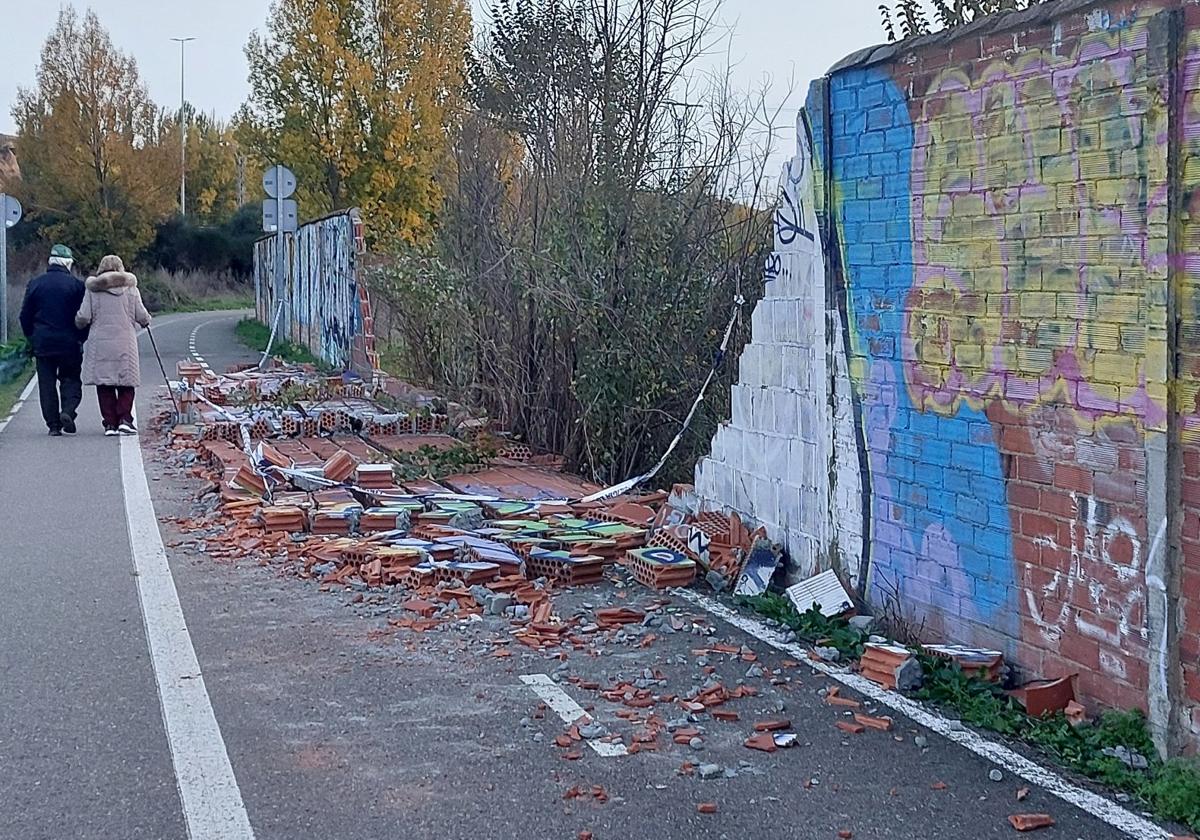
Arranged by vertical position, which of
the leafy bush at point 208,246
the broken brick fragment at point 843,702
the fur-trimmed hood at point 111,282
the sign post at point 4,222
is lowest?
the broken brick fragment at point 843,702

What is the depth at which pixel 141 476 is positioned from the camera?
11.5 metres

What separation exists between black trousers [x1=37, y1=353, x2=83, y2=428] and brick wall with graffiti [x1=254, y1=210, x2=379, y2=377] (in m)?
4.30

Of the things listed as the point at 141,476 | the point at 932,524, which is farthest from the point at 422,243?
the point at 932,524

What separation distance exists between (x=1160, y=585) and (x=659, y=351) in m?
5.86

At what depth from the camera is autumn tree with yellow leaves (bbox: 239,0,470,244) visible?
32750 mm

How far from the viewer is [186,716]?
5.22 meters

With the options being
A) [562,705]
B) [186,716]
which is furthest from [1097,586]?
[186,716]

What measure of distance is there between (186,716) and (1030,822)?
124 inches

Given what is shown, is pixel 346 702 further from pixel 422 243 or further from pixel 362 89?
pixel 362 89

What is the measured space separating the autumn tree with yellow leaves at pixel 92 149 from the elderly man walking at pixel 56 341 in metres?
38.1

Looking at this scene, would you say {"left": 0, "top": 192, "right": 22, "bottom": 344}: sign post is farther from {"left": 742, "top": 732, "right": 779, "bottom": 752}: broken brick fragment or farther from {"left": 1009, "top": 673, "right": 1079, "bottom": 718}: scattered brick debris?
{"left": 1009, "top": 673, "right": 1079, "bottom": 718}: scattered brick debris

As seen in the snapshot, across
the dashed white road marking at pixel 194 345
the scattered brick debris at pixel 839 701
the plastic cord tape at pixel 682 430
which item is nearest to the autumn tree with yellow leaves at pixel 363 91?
the dashed white road marking at pixel 194 345

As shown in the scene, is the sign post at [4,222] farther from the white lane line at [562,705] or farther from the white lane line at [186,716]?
the white lane line at [562,705]

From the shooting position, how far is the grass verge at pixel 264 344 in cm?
2419
